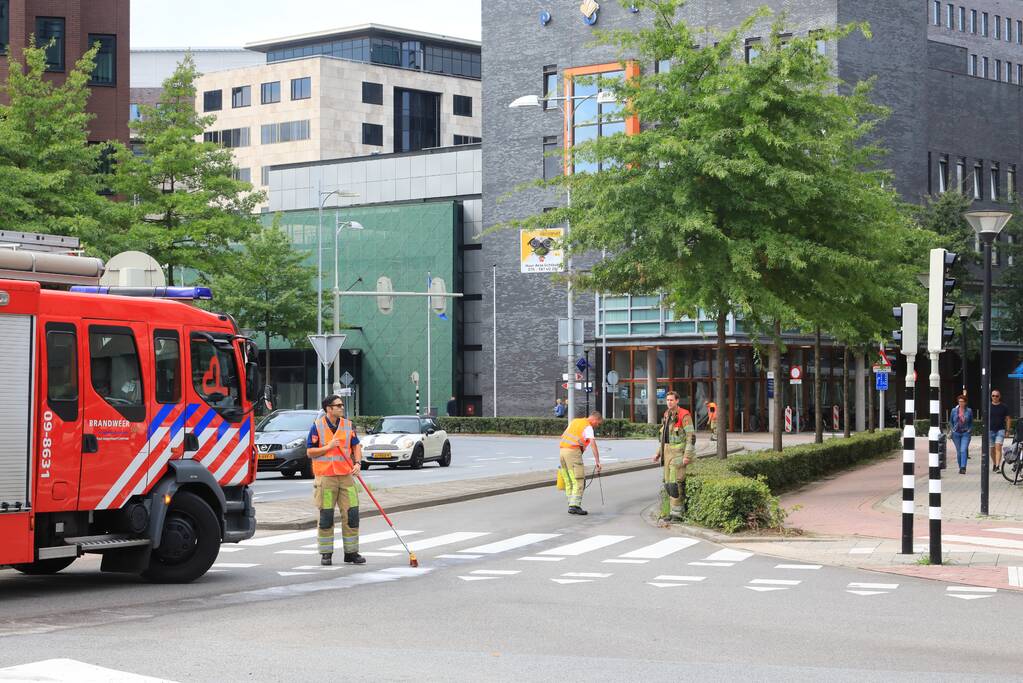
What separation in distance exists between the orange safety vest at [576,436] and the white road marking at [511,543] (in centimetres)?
266

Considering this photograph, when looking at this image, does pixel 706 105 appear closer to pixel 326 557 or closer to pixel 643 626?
pixel 326 557

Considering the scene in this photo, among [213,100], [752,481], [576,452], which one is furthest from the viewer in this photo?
[213,100]

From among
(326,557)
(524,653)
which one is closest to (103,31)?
(326,557)

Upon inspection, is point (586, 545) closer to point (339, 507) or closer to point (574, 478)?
point (339, 507)

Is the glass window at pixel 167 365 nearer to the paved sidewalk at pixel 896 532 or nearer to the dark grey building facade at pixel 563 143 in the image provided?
the paved sidewalk at pixel 896 532

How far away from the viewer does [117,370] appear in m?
13.4

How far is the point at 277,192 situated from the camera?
88.2 m

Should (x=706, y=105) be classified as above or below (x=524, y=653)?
above

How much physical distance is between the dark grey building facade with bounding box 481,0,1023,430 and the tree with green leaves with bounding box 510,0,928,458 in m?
36.9

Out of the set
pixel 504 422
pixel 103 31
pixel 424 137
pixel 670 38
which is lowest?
pixel 504 422

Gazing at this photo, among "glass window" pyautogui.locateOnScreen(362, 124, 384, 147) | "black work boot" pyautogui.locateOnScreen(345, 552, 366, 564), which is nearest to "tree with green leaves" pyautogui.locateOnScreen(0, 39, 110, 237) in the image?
"black work boot" pyautogui.locateOnScreen(345, 552, 366, 564)

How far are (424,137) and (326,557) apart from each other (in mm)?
87294

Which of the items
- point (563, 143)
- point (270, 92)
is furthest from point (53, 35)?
point (270, 92)

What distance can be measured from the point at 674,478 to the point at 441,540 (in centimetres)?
390
